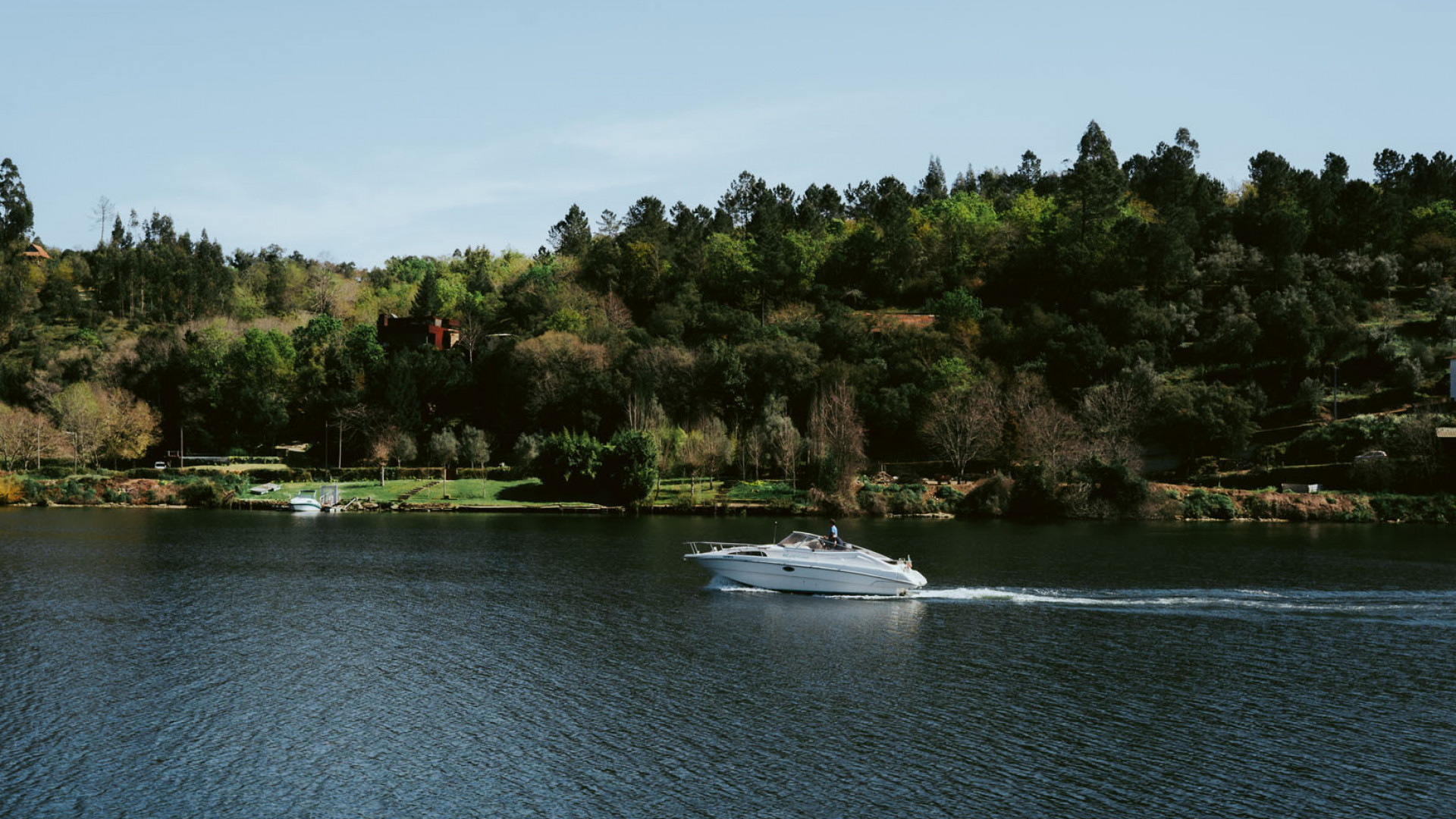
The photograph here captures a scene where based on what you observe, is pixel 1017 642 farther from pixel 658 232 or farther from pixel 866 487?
pixel 658 232

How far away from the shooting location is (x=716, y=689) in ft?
113

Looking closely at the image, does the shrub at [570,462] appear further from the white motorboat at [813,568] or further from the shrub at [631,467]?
the white motorboat at [813,568]

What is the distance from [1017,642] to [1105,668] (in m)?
4.18

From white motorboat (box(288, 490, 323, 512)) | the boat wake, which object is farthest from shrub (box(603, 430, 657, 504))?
the boat wake

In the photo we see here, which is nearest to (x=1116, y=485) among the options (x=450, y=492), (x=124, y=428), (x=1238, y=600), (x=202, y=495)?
(x=1238, y=600)

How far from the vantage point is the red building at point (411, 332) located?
13300 cm

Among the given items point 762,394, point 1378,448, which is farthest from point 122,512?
point 1378,448

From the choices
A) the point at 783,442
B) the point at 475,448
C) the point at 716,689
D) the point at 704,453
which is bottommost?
the point at 716,689

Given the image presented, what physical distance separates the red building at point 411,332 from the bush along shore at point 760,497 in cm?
2743

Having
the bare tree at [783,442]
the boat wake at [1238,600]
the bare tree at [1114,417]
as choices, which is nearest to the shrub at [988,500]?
the bare tree at [1114,417]

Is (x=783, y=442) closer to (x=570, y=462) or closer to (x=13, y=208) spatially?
(x=570, y=462)

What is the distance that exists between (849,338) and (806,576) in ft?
229

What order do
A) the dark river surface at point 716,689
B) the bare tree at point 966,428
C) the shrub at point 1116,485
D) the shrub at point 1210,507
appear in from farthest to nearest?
1. the bare tree at point 966,428
2. the shrub at point 1116,485
3. the shrub at point 1210,507
4. the dark river surface at point 716,689

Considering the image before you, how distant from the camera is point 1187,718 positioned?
104 ft
